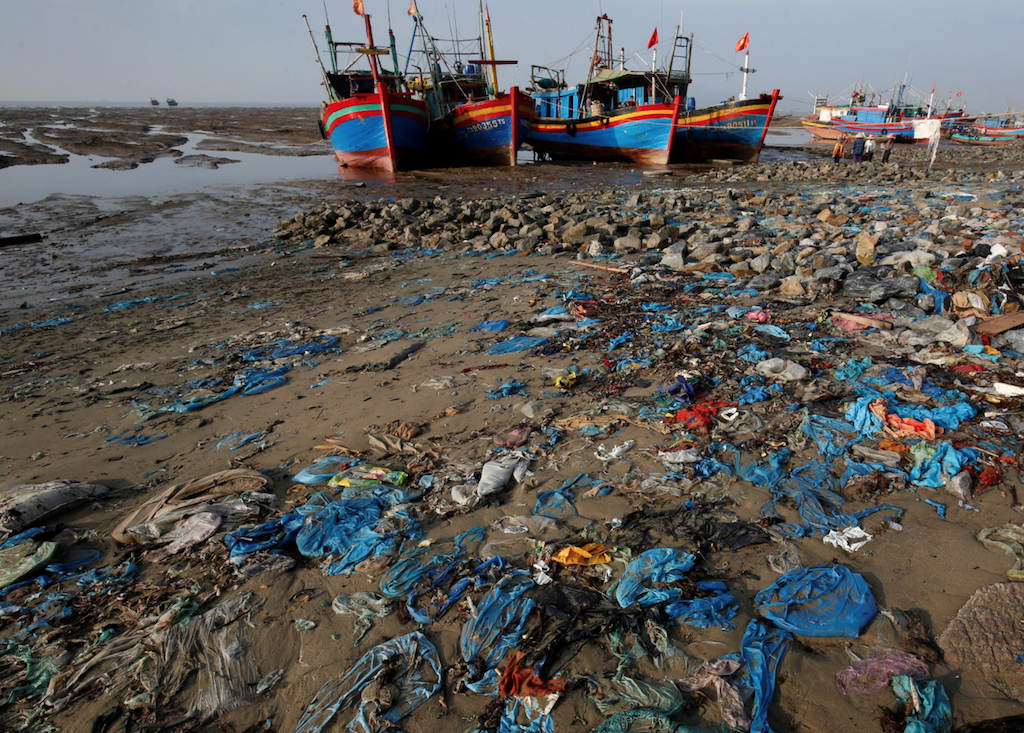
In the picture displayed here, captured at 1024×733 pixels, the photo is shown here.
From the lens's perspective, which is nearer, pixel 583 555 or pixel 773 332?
pixel 583 555

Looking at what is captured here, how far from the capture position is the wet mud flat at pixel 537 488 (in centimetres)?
188

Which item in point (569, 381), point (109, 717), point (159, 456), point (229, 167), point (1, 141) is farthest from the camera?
point (1, 141)

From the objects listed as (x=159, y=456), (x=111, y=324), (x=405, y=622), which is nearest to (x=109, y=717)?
(x=405, y=622)

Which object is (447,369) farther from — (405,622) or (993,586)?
(993,586)

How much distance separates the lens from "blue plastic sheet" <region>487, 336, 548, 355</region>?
179 inches

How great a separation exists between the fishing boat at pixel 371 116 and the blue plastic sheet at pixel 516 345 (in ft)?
58.3

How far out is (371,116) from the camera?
19500 mm

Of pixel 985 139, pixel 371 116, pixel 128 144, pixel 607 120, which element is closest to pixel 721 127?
pixel 607 120

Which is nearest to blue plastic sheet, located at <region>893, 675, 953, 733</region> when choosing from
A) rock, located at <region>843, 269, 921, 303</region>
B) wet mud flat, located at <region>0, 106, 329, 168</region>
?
rock, located at <region>843, 269, 921, 303</region>

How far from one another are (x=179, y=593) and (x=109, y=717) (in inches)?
20.2

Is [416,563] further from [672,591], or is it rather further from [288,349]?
[288,349]

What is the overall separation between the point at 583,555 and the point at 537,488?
57 cm

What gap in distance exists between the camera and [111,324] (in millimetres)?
6148

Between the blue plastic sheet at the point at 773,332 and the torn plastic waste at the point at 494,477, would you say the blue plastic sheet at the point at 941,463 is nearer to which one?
the blue plastic sheet at the point at 773,332
